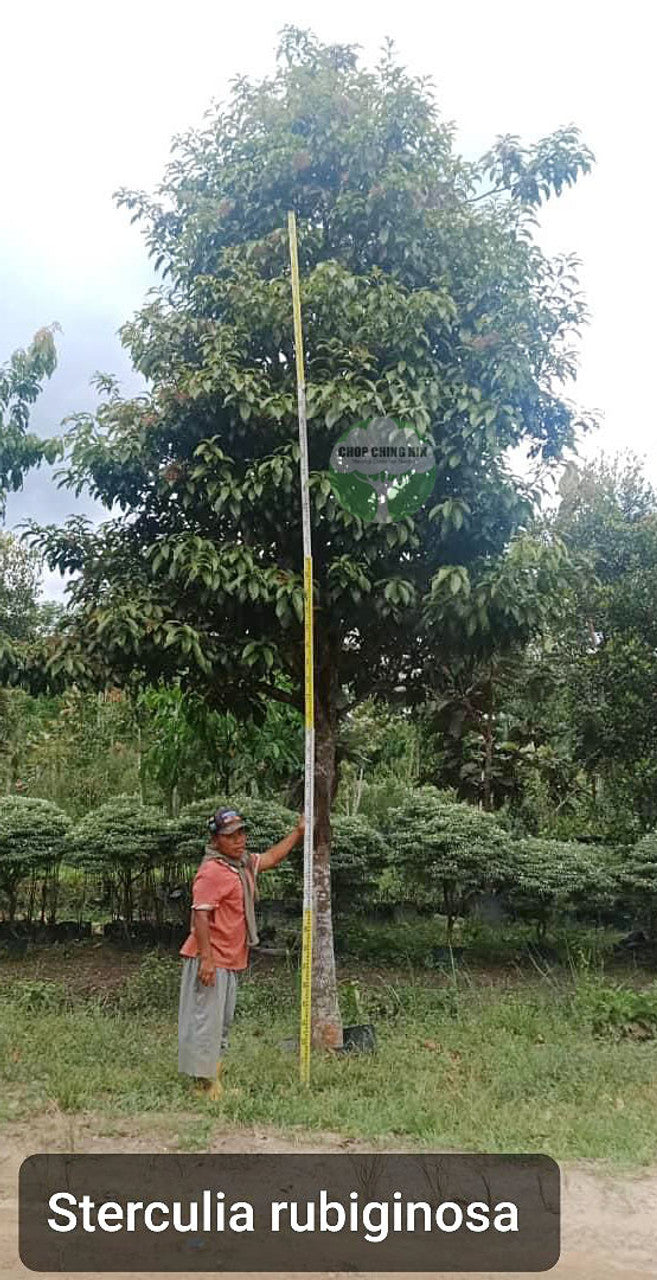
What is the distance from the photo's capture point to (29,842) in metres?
10.5

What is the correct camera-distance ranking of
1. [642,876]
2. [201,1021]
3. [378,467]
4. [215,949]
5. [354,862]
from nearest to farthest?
[201,1021], [215,949], [378,467], [642,876], [354,862]

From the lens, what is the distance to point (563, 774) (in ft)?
42.0

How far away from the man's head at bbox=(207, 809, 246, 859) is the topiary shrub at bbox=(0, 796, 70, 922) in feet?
17.6

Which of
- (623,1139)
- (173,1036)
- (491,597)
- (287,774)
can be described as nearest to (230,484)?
(491,597)

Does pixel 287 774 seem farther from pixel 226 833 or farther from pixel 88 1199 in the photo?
pixel 88 1199

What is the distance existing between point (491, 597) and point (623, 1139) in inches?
117

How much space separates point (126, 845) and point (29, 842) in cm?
108

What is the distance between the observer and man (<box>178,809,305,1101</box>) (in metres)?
5.38

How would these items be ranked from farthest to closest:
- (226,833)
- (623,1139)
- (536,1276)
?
(226,833)
(623,1139)
(536,1276)

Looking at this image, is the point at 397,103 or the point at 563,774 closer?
the point at 397,103

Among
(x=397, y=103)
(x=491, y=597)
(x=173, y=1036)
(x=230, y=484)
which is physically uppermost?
(x=397, y=103)

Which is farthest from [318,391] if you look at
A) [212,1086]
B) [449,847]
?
[449,847]
